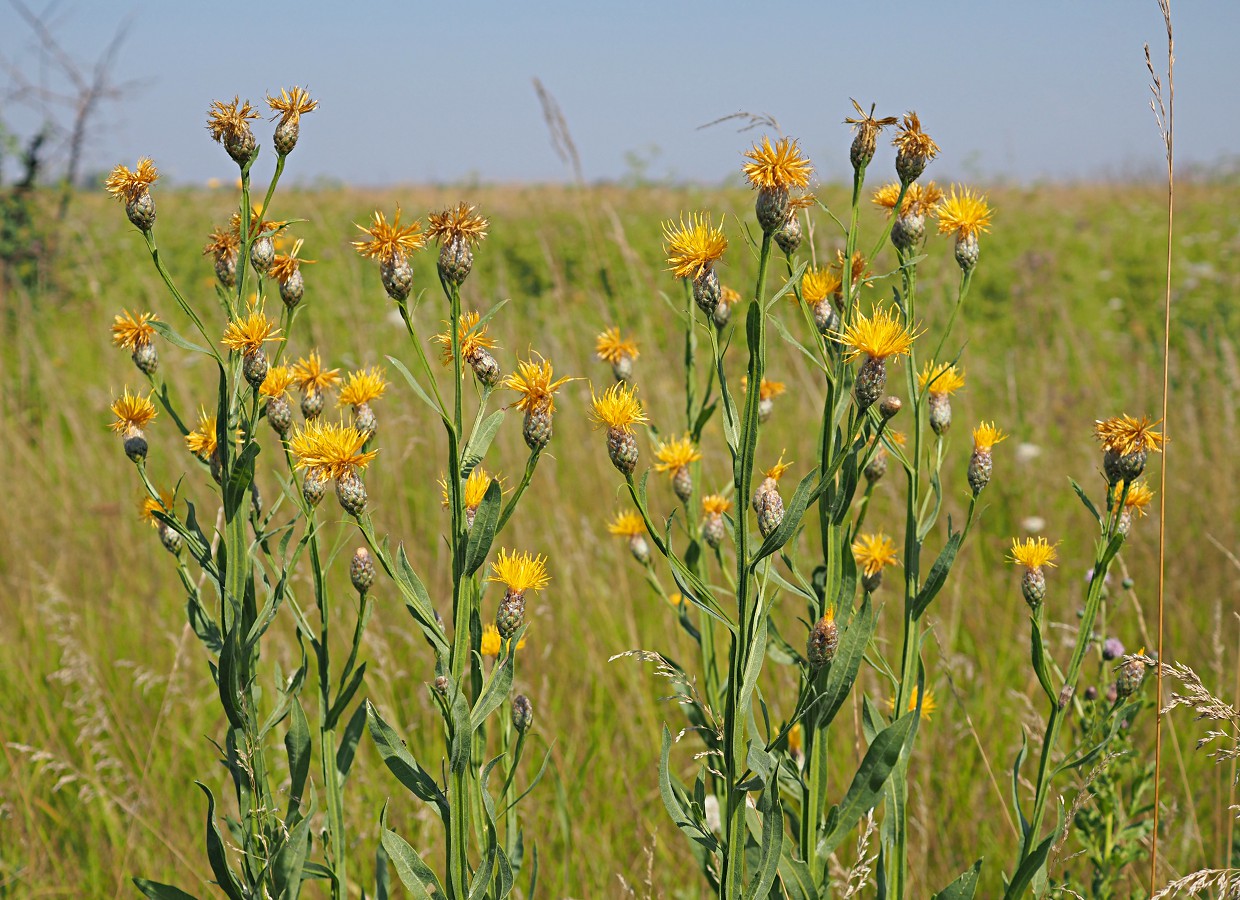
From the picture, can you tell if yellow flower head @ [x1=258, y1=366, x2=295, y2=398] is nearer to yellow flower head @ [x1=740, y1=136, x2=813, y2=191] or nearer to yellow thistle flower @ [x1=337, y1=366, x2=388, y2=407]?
yellow thistle flower @ [x1=337, y1=366, x2=388, y2=407]

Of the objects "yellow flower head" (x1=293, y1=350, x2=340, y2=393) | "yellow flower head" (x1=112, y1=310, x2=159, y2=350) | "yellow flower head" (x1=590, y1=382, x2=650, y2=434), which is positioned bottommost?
"yellow flower head" (x1=590, y1=382, x2=650, y2=434)

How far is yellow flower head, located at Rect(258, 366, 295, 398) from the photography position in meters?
1.25

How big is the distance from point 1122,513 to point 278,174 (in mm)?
1243

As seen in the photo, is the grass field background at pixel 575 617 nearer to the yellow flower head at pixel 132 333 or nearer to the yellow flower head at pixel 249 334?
the yellow flower head at pixel 249 334

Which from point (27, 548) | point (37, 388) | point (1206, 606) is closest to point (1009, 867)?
point (1206, 606)

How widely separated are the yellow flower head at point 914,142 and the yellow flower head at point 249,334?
823 millimetres

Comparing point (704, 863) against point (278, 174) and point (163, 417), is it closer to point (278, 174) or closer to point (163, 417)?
point (278, 174)

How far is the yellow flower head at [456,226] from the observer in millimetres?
1112

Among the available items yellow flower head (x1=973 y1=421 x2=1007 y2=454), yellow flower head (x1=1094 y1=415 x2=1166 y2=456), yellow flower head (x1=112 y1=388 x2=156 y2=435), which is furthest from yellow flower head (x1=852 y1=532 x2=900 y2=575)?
yellow flower head (x1=112 y1=388 x2=156 y2=435)

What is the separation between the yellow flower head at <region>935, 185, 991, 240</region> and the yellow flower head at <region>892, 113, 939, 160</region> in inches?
7.3

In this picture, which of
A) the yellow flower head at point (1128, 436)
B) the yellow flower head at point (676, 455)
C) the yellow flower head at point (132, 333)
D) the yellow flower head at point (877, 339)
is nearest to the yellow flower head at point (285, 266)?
the yellow flower head at point (132, 333)

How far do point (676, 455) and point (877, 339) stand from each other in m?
0.47

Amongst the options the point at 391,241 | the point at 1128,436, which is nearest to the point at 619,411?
the point at 391,241

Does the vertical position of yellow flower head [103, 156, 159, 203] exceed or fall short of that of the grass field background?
it exceeds it
